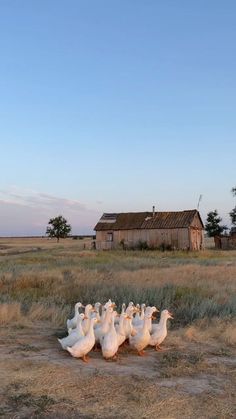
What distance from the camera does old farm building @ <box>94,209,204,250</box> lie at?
151ft

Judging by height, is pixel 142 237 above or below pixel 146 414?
above

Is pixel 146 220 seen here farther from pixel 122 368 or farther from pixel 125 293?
pixel 122 368

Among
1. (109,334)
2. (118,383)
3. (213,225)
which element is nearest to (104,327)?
(109,334)

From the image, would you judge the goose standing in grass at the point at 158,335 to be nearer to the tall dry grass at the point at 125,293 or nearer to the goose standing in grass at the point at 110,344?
the goose standing in grass at the point at 110,344

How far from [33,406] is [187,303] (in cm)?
727

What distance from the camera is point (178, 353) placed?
322 inches

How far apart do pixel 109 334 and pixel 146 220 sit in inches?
1598

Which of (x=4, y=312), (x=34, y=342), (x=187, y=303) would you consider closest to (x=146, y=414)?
(x=34, y=342)

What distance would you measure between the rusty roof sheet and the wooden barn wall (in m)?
0.42

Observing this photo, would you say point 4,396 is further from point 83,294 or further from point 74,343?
point 83,294

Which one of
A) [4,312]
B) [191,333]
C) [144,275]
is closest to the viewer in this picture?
[191,333]

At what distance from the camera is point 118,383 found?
21.2ft

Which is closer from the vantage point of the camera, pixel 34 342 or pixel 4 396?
pixel 4 396

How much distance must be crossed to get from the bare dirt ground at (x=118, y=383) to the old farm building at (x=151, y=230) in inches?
1480
